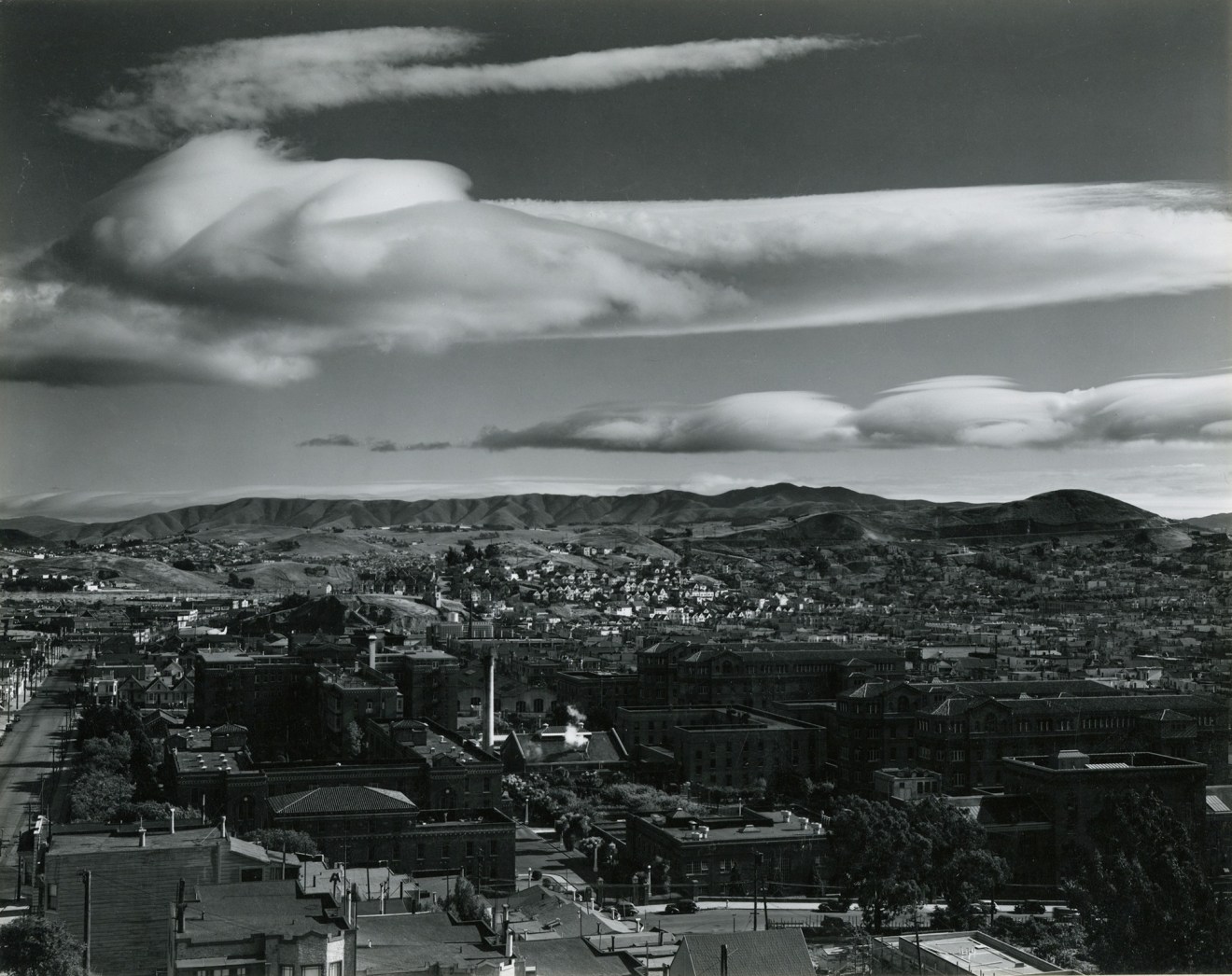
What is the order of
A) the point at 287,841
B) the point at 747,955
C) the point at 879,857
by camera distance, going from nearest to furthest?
the point at 747,955
the point at 879,857
the point at 287,841

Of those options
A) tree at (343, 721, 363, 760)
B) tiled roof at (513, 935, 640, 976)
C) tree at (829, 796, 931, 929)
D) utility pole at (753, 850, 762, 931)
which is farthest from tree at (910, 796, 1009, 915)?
tree at (343, 721, 363, 760)

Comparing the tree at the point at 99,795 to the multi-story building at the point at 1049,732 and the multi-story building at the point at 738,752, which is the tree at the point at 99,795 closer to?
the multi-story building at the point at 738,752

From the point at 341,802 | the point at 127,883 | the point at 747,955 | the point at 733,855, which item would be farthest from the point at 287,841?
the point at 747,955

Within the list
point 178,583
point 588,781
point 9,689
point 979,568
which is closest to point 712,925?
point 588,781

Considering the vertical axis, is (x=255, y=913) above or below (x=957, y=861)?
above

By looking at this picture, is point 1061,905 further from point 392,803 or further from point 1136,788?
point 392,803

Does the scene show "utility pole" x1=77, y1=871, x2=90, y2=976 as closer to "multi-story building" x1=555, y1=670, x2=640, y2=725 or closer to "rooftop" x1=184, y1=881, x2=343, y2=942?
"rooftop" x1=184, y1=881, x2=343, y2=942

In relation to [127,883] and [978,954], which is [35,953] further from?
[978,954]
